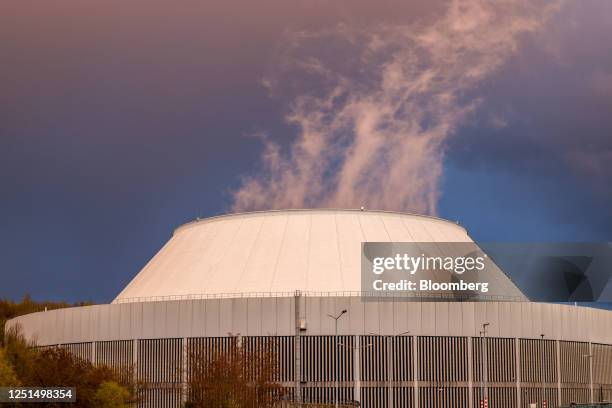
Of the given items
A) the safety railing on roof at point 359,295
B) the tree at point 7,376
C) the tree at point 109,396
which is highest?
the safety railing on roof at point 359,295

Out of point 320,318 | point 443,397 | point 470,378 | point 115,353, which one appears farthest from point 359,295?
point 115,353

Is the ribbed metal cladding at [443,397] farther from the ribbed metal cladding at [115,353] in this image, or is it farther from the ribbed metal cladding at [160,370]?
the ribbed metal cladding at [115,353]

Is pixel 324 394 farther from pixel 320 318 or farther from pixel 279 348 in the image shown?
pixel 320 318

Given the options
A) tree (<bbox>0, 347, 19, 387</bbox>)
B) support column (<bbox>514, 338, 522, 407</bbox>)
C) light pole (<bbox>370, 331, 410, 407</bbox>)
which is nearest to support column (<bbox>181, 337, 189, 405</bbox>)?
light pole (<bbox>370, 331, 410, 407</bbox>)

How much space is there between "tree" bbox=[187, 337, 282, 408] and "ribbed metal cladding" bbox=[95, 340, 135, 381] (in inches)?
337

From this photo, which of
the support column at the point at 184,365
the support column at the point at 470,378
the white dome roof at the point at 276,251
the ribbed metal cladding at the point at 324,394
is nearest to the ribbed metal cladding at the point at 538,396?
the support column at the point at 470,378

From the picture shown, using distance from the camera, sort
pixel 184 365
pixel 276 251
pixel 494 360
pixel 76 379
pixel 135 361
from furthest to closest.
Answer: pixel 276 251 → pixel 135 361 → pixel 494 360 → pixel 184 365 → pixel 76 379

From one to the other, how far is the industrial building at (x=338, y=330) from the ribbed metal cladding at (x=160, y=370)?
0.11m

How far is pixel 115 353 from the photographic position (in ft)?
348

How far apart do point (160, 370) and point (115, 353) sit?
6.38 metres

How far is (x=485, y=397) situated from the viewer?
9775 centimetres

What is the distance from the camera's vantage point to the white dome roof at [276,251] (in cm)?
10931

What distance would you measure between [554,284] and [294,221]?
110 ft

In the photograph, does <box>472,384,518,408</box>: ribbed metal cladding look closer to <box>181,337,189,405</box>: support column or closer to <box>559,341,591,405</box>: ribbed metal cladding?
<box>559,341,591,405</box>: ribbed metal cladding
